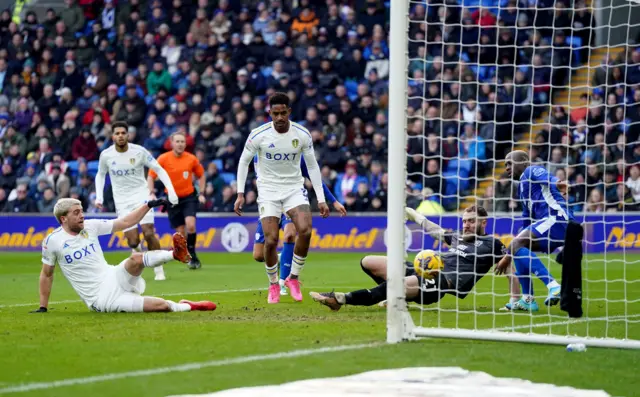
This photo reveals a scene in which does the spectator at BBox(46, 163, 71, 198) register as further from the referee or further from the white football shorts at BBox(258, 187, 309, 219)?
the white football shorts at BBox(258, 187, 309, 219)

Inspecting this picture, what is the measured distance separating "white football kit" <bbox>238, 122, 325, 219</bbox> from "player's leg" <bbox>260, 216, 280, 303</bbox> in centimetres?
6

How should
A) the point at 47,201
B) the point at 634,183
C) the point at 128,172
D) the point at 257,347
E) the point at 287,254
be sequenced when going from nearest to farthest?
1. the point at 257,347
2. the point at 287,254
3. the point at 128,172
4. the point at 634,183
5. the point at 47,201

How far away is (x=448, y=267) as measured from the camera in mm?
10367

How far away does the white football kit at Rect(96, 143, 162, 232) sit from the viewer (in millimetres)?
16047

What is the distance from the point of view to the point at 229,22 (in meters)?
26.5

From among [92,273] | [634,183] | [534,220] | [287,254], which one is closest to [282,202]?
[287,254]

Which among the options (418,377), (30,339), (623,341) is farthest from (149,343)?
(623,341)

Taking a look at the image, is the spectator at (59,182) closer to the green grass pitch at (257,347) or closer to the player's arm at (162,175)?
the player's arm at (162,175)

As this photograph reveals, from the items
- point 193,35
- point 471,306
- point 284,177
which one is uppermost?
point 193,35

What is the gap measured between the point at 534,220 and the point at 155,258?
12.3ft

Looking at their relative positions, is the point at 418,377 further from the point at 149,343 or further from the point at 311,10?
the point at 311,10

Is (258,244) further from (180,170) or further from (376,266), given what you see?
(180,170)

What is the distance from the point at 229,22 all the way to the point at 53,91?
4.39 metres

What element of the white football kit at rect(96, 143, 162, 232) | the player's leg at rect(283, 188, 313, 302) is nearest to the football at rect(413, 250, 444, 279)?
the player's leg at rect(283, 188, 313, 302)
